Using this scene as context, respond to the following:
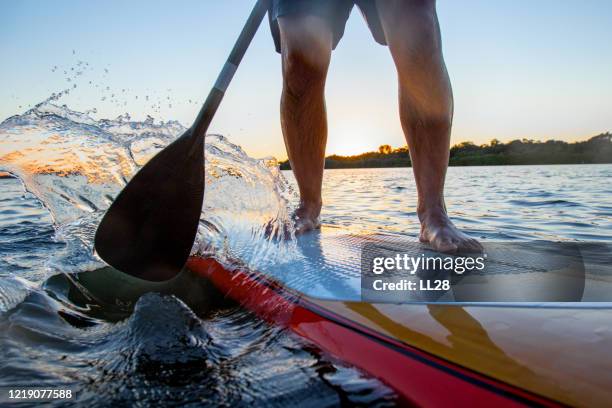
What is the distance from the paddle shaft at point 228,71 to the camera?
181 cm

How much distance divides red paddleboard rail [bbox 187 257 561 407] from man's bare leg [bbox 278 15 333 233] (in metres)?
0.87

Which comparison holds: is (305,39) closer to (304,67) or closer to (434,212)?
(304,67)

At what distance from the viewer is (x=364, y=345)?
99 cm

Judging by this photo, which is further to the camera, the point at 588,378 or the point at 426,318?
the point at 426,318

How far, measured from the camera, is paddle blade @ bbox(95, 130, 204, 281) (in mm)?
1592

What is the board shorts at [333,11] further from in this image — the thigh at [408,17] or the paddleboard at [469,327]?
the paddleboard at [469,327]

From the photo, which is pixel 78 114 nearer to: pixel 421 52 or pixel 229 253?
pixel 229 253

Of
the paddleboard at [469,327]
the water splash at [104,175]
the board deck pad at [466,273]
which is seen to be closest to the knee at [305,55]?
the water splash at [104,175]

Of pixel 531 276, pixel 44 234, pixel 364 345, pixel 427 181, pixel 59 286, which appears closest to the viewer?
pixel 364 345

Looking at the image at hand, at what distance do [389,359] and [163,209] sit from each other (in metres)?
1.06

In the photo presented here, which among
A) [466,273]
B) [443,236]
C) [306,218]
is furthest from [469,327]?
[306,218]

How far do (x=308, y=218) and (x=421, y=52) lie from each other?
2.98 ft

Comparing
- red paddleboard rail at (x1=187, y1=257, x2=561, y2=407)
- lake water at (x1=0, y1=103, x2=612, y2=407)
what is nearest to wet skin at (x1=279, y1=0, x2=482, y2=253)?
lake water at (x1=0, y1=103, x2=612, y2=407)

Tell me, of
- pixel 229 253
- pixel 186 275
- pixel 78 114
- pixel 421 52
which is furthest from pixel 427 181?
pixel 78 114
